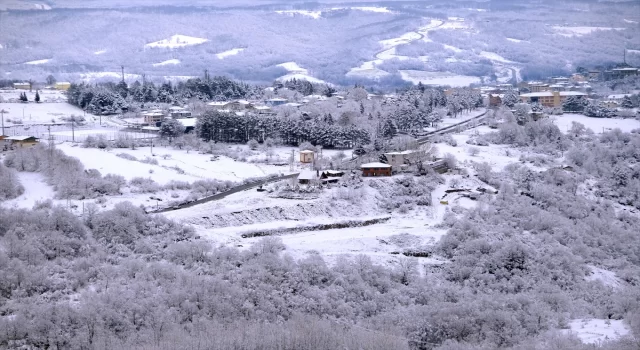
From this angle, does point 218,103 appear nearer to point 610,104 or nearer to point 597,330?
point 610,104

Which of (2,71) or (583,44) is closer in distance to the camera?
(2,71)

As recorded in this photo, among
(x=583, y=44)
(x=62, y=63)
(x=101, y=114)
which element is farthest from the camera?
(x=583, y=44)

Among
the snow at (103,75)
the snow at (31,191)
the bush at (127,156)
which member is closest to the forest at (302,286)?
the snow at (31,191)

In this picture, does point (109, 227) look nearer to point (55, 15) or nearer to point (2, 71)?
point (2, 71)

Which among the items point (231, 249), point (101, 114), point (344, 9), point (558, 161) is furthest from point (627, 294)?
point (344, 9)

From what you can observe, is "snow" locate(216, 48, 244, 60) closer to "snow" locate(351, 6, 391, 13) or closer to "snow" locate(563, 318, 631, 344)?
"snow" locate(351, 6, 391, 13)

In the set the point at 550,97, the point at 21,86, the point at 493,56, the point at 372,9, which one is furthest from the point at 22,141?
the point at 372,9
